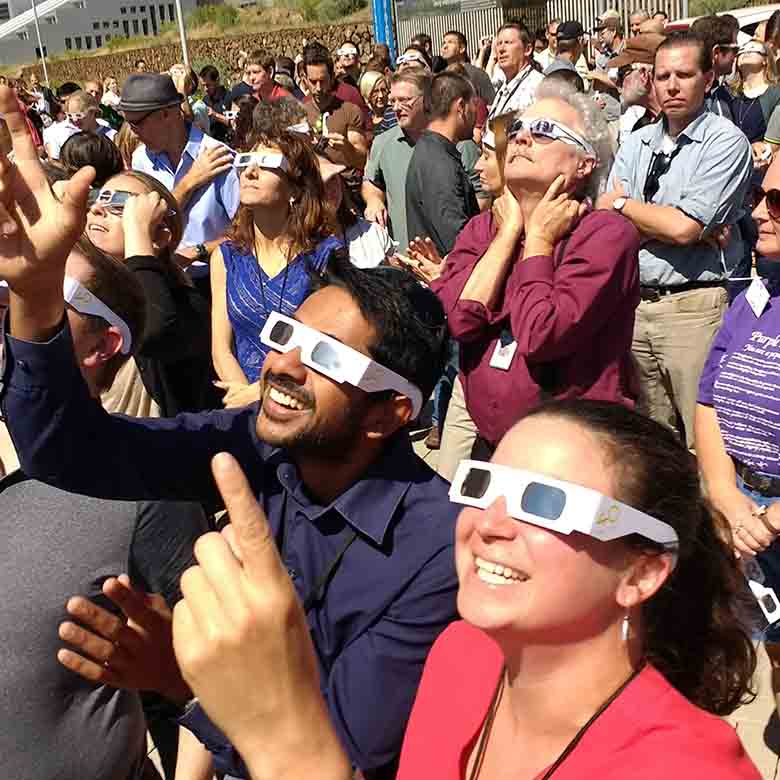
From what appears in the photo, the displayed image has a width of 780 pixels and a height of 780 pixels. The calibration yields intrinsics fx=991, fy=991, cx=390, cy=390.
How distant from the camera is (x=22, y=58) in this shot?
204 ft

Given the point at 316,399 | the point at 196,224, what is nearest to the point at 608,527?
the point at 316,399

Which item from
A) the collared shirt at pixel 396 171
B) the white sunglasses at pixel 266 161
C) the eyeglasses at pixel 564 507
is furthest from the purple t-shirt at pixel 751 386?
the collared shirt at pixel 396 171

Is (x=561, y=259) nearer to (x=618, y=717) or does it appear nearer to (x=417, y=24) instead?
(x=618, y=717)

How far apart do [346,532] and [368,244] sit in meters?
3.06

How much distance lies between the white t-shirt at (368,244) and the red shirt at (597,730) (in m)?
3.12

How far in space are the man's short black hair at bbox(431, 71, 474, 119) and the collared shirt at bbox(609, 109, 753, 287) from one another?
121 centimetres

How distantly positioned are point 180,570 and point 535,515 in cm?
87

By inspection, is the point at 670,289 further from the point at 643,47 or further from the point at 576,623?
the point at 643,47

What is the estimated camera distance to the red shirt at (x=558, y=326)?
9.70 ft

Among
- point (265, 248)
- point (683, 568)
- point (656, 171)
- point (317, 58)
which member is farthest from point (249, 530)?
point (317, 58)

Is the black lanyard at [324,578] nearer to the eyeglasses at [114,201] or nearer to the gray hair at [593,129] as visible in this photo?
the gray hair at [593,129]

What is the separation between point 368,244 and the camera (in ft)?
15.8

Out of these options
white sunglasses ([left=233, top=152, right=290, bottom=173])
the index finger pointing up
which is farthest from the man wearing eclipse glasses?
the index finger pointing up

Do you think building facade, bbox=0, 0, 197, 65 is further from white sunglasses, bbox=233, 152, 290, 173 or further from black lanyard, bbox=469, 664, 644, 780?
black lanyard, bbox=469, 664, 644, 780
